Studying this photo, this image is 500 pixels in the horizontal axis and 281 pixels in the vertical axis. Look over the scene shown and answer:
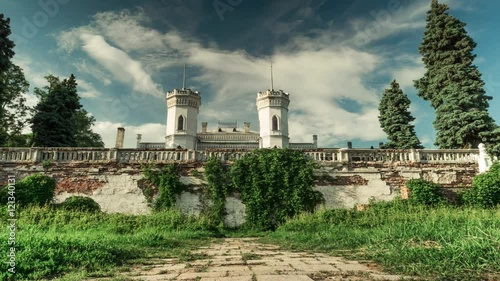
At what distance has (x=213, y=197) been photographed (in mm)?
13352

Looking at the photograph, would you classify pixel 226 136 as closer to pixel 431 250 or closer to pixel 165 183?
pixel 165 183

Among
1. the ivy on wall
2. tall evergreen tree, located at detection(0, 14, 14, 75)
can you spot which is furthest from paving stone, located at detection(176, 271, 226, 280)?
tall evergreen tree, located at detection(0, 14, 14, 75)

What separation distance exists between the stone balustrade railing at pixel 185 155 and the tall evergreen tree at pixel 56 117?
7847 mm

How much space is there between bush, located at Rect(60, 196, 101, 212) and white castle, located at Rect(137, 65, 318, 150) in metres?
18.4

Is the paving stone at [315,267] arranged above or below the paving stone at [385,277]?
below

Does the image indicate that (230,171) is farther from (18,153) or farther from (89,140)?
(89,140)

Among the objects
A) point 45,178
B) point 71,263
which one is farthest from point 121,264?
point 45,178

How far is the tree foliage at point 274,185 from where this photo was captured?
1303cm

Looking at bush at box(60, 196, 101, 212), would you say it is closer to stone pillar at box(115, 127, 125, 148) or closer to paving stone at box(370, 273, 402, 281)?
paving stone at box(370, 273, 402, 281)

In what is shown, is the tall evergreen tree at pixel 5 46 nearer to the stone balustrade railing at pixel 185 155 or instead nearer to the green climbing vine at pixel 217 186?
the stone balustrade railing at pixel 185 155

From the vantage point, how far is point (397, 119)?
22859mm

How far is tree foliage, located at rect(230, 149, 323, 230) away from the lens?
13031 mm

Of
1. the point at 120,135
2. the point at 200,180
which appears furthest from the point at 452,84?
the point at 120,135

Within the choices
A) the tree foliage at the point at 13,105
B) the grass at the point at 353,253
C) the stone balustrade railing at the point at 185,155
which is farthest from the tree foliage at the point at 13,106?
the grass at the point at 353,253
